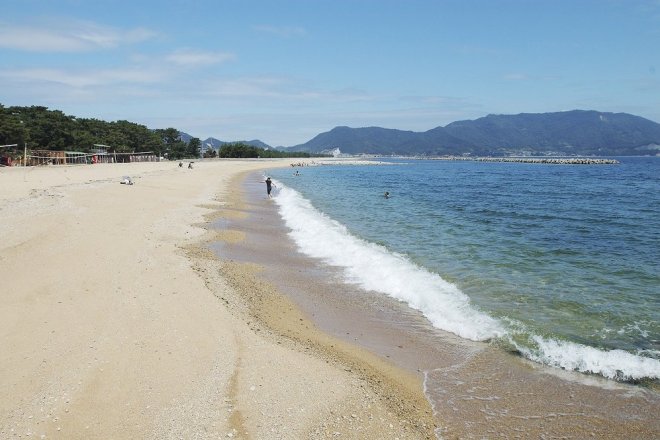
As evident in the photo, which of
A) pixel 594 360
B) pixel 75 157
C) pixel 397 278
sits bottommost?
pixel 594 360

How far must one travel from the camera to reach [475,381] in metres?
6.82

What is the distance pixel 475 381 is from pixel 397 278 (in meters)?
5.48

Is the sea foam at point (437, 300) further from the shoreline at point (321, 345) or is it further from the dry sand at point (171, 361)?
the dry sand at point (171, 361)

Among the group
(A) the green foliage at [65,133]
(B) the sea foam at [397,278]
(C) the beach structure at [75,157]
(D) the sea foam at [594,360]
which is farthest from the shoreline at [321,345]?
(C) the beach structure at [75,157]

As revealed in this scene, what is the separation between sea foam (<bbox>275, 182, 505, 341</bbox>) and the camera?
911 centimetres

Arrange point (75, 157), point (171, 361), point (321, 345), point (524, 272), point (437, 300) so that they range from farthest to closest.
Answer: point (75, 157), point (524, 272), point (437, 300), point (321, 345), point (171, 361)

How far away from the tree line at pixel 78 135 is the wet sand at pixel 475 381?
5985cm

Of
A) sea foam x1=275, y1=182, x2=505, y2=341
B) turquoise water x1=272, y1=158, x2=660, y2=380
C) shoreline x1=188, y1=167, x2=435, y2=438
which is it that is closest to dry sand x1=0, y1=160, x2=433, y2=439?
shoreline x1=188, y1=167, x2=435, y2=438

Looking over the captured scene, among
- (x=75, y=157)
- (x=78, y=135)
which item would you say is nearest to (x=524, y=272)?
(x=75, y=157)

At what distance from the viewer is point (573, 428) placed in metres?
5.58

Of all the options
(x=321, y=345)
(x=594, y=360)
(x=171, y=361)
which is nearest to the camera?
(x=171, y=361)

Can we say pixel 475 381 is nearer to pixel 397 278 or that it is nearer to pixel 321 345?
pixel 321 345

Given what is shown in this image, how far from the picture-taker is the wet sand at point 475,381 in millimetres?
5645

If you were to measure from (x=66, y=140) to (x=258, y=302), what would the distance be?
76.0 m
